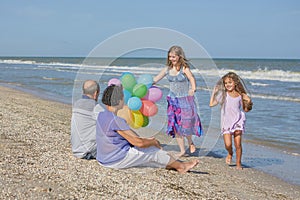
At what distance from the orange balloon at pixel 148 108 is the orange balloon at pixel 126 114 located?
180 mm

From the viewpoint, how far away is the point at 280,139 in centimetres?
844

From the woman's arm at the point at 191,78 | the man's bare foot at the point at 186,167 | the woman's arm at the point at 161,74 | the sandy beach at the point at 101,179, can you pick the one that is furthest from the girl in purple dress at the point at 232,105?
the man's bare foot at the point at 186,167

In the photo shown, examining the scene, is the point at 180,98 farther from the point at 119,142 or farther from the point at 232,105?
the point at 119,142

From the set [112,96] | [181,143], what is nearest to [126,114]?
[112,96]

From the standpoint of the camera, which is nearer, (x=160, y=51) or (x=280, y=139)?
(x=160, y=51)

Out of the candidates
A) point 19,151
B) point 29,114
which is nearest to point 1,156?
point 19,151

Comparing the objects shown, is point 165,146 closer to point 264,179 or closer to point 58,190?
point 264,179

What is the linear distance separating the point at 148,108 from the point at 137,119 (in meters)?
0.19

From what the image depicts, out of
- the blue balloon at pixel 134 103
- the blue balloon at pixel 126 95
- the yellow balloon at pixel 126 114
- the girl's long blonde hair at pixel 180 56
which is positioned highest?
the girl's long blonde hair at pixel 180 56

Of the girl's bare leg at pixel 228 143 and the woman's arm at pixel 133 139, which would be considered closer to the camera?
the woman's arm at pixel 133 139

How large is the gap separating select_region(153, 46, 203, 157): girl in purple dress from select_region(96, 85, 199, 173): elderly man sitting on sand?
97 cm

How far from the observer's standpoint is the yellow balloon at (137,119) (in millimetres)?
5160

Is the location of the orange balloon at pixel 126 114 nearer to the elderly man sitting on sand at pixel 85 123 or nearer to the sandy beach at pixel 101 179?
the elderly man sitting on sand at pixel 85 123

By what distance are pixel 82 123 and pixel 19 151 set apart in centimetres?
91
